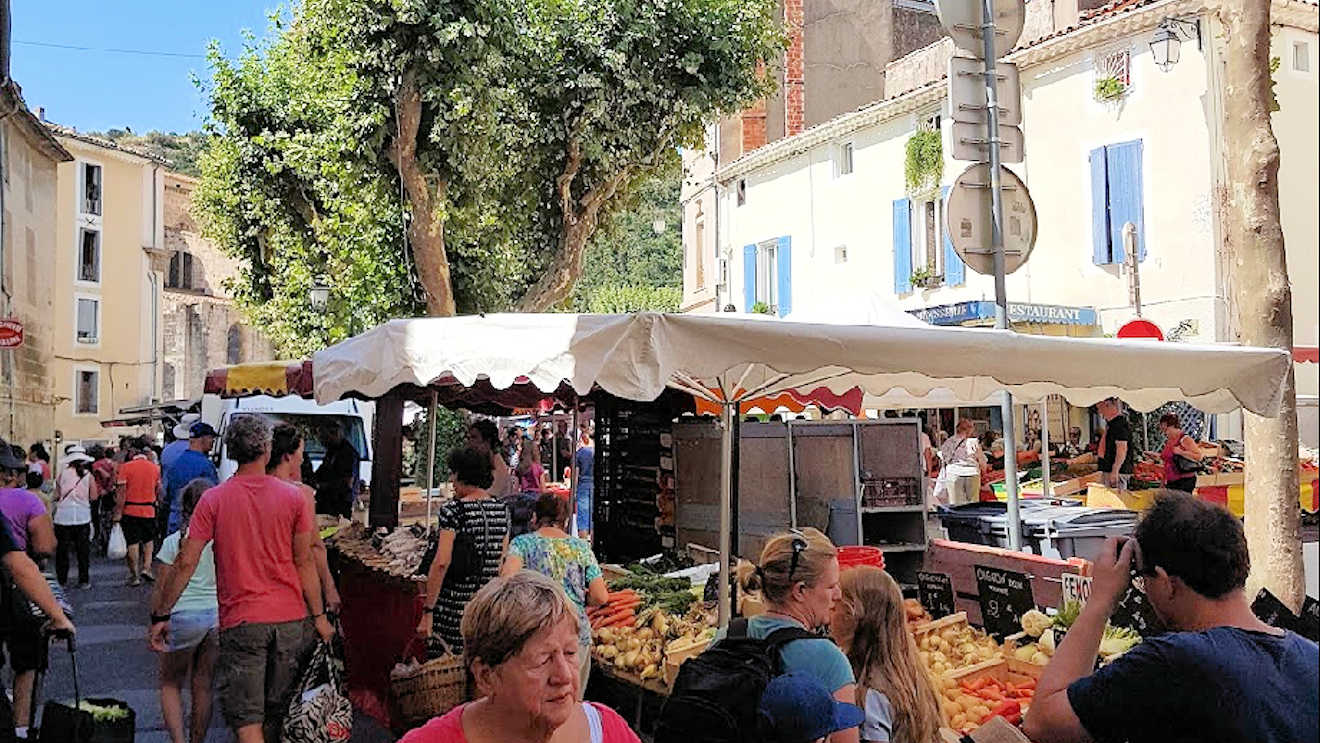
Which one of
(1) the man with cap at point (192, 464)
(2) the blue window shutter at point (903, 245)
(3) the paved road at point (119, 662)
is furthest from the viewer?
(2) the blue window shutter at point (903, 245)

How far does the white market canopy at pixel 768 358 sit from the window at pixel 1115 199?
1142 centimetres

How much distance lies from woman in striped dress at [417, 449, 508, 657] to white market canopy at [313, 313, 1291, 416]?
487mm

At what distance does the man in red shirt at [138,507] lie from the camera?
1325 cm

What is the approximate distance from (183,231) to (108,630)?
41325 millimetres

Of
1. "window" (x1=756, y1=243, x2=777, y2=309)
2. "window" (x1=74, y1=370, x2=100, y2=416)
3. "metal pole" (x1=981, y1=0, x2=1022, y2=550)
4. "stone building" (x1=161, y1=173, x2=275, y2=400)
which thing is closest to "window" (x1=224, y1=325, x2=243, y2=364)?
"stone building" (x1=161, y1=173, x2=275, y2=400)

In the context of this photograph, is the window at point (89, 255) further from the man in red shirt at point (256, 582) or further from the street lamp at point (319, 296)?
the man in red shirt at point (256, 582)

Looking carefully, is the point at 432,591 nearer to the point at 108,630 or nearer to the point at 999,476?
the point at 108,630

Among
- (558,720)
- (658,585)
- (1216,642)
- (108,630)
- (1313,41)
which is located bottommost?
(108,630)

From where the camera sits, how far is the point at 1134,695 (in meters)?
2.30

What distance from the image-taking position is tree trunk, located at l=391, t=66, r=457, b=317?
13.5 m

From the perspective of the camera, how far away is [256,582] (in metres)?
5.09

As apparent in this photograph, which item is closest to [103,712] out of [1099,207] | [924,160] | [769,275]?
[1099,207]

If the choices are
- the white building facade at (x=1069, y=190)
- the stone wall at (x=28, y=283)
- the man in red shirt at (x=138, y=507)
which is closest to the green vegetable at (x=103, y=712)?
the man in red shirt at (x=138, y=507)

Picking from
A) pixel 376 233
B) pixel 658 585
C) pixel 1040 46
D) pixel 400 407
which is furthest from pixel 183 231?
pixel 658 585
